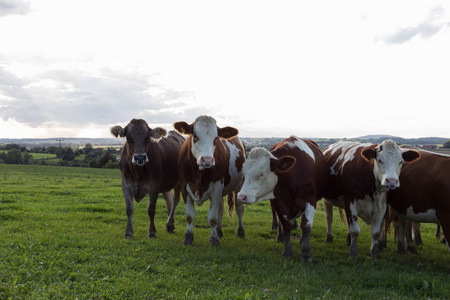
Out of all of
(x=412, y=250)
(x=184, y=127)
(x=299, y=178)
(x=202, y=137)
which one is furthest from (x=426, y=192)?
(x=184, y=127)

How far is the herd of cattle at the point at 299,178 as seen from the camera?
693 cm

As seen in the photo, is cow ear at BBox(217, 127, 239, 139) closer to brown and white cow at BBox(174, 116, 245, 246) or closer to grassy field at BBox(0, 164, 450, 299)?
brown and white cow at BBox(174, 116, 245, 246)

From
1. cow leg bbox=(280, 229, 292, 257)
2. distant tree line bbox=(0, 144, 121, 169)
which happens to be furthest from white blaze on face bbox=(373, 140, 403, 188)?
distant tree line bbox=(0, 144, 121, 169)

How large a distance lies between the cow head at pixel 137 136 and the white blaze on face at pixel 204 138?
1.32m

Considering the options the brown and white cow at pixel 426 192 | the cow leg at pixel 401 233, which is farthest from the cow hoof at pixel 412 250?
the brown and white cow at pixel 426 192

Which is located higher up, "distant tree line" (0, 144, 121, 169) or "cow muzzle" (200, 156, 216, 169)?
"cow muzzle" (200, 156, 216, 169)

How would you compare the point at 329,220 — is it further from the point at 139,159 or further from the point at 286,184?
the point at 139,159

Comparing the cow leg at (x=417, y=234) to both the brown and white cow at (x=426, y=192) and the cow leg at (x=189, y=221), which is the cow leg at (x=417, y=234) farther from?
the cow leg at (x=189, y=221)

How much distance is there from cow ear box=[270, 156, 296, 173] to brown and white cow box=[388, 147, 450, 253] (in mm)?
2618

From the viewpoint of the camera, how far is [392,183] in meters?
6.52

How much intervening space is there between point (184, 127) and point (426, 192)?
537 cm

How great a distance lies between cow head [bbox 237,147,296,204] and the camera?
684cm

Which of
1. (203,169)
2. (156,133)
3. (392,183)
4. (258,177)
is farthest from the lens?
(156,133)

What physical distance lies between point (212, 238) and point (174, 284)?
9.18 feet
